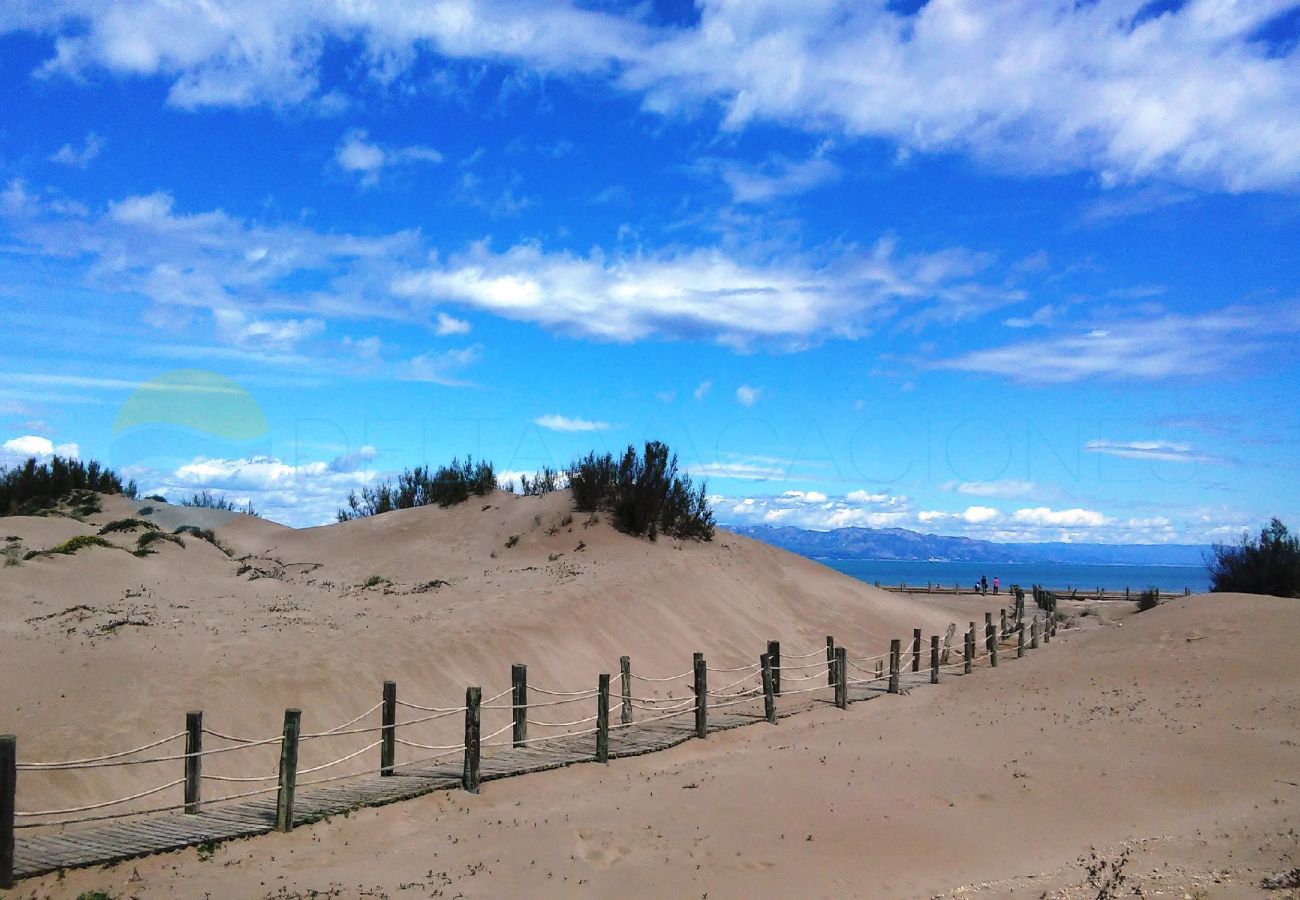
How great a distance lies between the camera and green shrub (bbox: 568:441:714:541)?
31562 millimetres

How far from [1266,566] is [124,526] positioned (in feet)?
124

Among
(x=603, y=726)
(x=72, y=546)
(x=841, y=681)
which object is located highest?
(x=72, y=546)

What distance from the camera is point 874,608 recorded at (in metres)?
32.7

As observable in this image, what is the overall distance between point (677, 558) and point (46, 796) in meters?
19.3

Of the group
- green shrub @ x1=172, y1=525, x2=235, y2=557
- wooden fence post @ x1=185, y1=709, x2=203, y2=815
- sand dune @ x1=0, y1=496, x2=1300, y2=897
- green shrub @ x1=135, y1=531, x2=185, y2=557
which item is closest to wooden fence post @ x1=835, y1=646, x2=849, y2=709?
sand dune @ x1=0, y1=496, x2=1300, y2=897

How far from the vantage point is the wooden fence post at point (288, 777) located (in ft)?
32.7

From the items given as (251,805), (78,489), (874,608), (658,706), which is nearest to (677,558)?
(874,608)

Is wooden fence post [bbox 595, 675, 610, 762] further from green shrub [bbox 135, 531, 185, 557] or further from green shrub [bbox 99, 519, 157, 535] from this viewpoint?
green shrub [bbox 99, 519, 157, 535]

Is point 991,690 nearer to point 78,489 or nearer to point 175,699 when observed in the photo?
point 175,699

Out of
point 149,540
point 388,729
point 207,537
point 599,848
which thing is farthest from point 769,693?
point 207,537

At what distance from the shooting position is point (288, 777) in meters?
10.1

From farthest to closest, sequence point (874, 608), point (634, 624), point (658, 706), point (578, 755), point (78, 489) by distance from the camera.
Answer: point (78, 489) < point (874, 608) < point (634, 624) < point (658, 706) < point (578, 755)

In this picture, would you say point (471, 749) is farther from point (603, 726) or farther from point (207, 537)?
point (207, 537)

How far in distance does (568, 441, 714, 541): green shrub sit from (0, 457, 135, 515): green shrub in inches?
763
